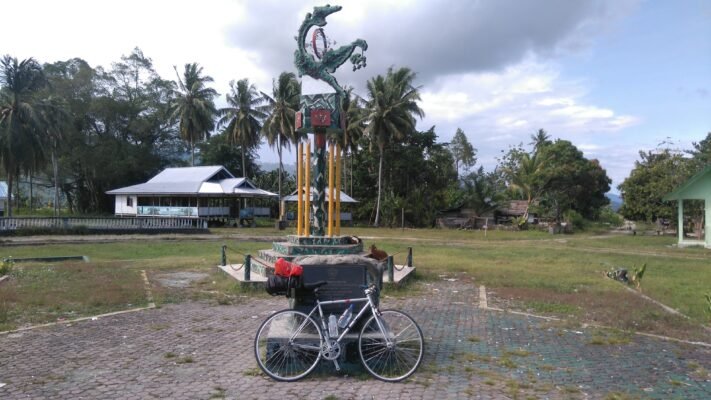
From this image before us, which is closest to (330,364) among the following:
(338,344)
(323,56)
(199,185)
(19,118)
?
(338,344)

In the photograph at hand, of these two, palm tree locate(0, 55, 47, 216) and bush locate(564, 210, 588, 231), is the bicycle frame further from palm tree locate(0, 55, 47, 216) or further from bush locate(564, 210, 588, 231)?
bush locate(564, 210, 588, 231)

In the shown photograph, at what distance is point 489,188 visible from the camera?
47781 millimetres

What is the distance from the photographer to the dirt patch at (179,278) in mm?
12148

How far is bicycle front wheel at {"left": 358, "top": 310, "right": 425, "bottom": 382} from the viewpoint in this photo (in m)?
5.56

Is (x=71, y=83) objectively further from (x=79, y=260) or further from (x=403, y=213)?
(x=79, y=260)

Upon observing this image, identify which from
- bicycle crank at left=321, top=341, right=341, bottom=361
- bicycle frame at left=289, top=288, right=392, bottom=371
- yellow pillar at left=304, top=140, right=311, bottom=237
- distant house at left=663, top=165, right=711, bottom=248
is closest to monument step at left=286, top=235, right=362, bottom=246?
yellow pillar at left=304, top=140, right=311, bottom=237

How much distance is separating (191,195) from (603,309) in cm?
3710

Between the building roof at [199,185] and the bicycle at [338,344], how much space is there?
36879 mm

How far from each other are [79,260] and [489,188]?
36.7 m

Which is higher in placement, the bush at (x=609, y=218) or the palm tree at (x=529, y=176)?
the palm tree at (x=529, y=176)

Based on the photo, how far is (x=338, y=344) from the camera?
18.4ft

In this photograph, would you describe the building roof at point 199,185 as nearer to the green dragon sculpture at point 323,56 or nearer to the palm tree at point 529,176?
the palm tree at point 529,176

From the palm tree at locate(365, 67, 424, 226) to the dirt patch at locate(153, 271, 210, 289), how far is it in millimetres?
31657

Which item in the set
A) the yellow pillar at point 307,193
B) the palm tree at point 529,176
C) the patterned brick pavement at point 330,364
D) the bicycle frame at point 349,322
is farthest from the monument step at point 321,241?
the palm tree at point 529,176
